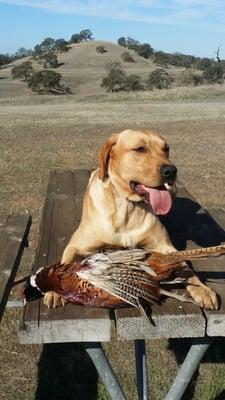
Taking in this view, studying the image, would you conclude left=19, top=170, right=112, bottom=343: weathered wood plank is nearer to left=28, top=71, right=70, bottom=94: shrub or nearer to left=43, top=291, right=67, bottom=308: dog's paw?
left=43, top=291, right=67, bottom=308: dog's paw

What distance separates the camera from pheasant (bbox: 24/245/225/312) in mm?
2713

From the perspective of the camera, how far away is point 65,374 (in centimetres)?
442

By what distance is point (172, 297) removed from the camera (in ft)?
9.36

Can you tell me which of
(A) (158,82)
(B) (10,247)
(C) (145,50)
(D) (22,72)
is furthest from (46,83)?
(C) (145,50)

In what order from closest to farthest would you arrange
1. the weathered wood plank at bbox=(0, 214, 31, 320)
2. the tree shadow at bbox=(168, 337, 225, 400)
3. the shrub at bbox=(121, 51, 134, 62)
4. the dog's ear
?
the weathered wood plank at bbox=(0, 214, 31, 320), the dog's ear, the tree shadow at bbox=(168, 337, 225, 400), the shrub at bbox=(121, 51, 134, 62)

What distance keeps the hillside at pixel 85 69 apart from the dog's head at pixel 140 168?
4065 centimetres

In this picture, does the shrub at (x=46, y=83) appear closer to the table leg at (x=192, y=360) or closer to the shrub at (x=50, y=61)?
the shrub at (x=50, y=61)

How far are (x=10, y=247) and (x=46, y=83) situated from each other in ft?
156

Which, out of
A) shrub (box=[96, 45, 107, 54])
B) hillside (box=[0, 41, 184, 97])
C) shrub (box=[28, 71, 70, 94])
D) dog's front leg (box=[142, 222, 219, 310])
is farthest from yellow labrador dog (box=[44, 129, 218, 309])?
shrub (box=[96, 45, 107, 54])

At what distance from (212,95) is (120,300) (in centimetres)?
3651

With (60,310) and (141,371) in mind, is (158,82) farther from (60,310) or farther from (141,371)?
(60,310)

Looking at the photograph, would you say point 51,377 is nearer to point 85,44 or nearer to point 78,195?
point 78,195

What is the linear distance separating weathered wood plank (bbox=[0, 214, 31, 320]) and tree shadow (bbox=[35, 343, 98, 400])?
1082 millimetres

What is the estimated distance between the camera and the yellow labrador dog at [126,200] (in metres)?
3.62
